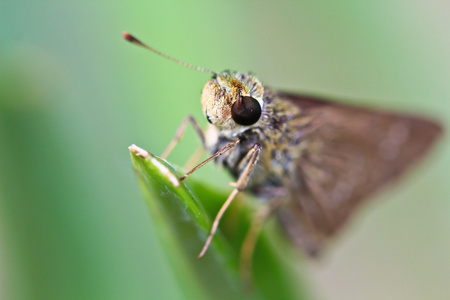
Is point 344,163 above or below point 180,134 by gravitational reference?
below

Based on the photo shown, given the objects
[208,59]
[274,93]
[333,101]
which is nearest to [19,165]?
[274,93]

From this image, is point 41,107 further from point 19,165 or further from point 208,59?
point 208,59

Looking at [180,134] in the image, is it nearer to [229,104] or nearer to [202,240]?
[229,104]

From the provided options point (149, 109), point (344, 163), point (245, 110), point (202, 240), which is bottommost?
point (344, 163)

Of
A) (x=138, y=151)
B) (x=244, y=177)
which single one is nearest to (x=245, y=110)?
(x=244, y=177)

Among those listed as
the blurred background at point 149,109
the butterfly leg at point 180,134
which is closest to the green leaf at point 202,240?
the blurred background at point 149,109
